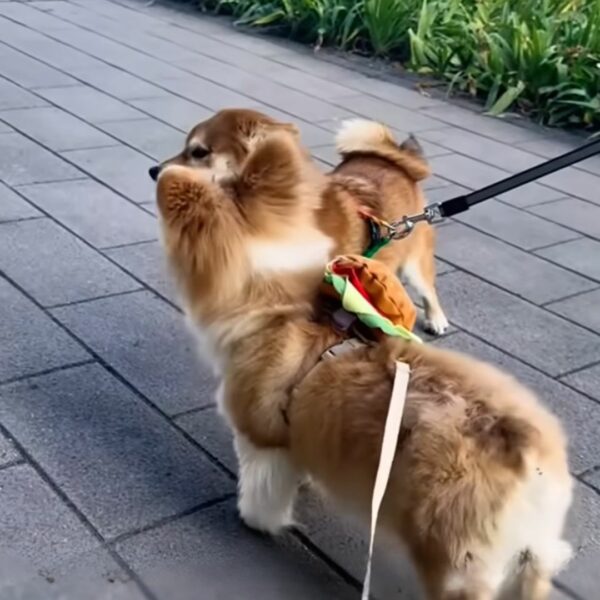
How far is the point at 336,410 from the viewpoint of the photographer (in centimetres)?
262

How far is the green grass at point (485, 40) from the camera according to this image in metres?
7.66

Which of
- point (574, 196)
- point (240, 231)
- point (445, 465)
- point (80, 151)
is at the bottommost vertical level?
point (80, 151)

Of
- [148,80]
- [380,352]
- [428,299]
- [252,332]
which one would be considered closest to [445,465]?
[380,352]

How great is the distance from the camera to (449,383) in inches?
99.3

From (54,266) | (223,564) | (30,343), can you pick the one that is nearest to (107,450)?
(223,564)

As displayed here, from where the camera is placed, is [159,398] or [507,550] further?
[159,398]

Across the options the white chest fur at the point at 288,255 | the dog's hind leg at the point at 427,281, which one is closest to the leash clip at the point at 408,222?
the dog's hind leg at the point at 427,281

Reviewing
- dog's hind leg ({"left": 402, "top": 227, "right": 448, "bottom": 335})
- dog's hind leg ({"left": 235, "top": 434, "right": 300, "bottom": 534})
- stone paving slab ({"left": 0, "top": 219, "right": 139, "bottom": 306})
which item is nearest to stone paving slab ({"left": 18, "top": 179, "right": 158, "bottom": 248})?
stone paving slab ({"left": 0, "top": 219, "right": 139, "bottom": 306})

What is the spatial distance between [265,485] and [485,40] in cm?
608

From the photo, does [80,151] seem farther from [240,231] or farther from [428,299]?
[240,231]

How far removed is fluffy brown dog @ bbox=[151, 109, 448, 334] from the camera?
11.2 feet

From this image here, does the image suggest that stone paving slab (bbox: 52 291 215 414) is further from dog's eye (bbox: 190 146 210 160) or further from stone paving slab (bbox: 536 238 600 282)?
stone paving slab (bbox: 536 238 600 282)

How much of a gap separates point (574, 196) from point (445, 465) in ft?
14.0

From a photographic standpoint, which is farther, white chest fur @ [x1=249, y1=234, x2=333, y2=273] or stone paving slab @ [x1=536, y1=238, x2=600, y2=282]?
stone paving slab @ [x1=536, y1=238, x2=600, y2=282]
